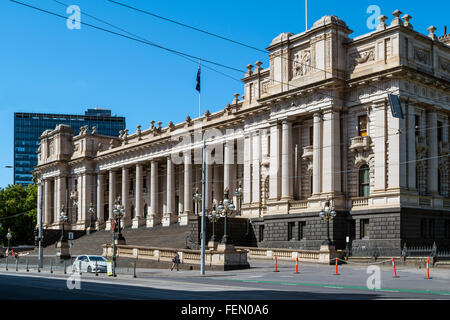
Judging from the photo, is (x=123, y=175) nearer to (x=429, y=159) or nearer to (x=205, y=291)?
(x=429, y=159)

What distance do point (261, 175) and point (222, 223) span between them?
6.84 m

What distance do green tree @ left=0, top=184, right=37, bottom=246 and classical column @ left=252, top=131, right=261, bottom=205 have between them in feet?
197

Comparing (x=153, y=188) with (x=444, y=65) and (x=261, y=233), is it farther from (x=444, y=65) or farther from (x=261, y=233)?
(x=444, y=65)

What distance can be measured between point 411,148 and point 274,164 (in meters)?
13.6

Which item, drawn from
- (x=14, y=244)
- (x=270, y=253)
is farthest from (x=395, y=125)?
(x=14, y=244)

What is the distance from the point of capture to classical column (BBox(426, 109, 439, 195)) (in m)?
53.2

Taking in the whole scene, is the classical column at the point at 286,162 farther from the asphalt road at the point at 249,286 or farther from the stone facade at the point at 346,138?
the asphalt road at the point at 249,286

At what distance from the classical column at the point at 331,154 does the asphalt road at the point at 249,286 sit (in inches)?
376

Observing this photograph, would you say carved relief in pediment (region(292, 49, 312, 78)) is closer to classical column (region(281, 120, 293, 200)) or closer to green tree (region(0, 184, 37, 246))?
classical column (region(281, 120, 293, 200))

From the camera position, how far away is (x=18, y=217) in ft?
368

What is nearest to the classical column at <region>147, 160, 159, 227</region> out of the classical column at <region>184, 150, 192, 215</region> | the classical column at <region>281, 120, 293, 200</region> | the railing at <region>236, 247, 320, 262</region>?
the classical column at <region>184, 150, 192, 215</region>

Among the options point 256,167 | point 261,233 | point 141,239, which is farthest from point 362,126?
point 141,239

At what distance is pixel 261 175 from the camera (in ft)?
208

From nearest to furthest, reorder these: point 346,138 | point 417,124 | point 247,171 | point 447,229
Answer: point 417,124 < point 447,229 < point 346,138 < point 247,171
